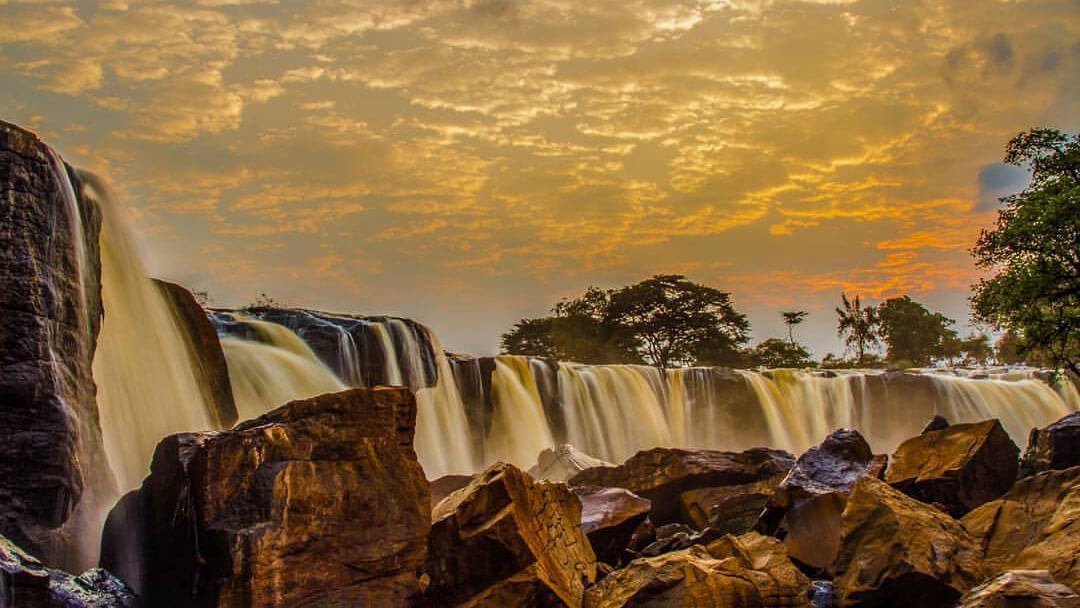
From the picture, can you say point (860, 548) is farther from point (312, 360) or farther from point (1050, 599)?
point (312, 360)

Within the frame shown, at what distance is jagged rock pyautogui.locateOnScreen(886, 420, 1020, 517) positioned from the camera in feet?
42.7

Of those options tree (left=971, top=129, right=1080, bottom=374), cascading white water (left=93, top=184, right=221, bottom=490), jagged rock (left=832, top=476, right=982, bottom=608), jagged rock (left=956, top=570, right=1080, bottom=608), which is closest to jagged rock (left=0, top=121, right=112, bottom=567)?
cascading white water (left=93, top=184, right=221, bottom=490)

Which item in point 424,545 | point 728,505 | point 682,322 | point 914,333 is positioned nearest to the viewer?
point 424,545

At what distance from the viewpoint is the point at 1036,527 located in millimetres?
9789

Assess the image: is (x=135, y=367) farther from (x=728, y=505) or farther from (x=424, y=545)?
(x=728, y=505)

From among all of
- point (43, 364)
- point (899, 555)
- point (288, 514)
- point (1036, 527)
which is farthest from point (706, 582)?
point (43, 364)

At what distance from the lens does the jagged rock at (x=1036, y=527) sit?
825 cm

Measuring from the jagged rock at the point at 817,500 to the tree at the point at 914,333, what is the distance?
70.9 metres

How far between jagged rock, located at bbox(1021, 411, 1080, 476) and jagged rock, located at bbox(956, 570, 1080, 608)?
327 inches

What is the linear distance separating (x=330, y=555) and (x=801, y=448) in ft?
109

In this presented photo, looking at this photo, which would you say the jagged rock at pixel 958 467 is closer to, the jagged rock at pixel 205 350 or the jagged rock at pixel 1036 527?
the jagged rock at pixel 1036 527

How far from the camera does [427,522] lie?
8672 millimetres

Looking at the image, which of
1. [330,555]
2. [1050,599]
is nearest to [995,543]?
[1050,599]

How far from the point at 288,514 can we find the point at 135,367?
6284 millimetres
